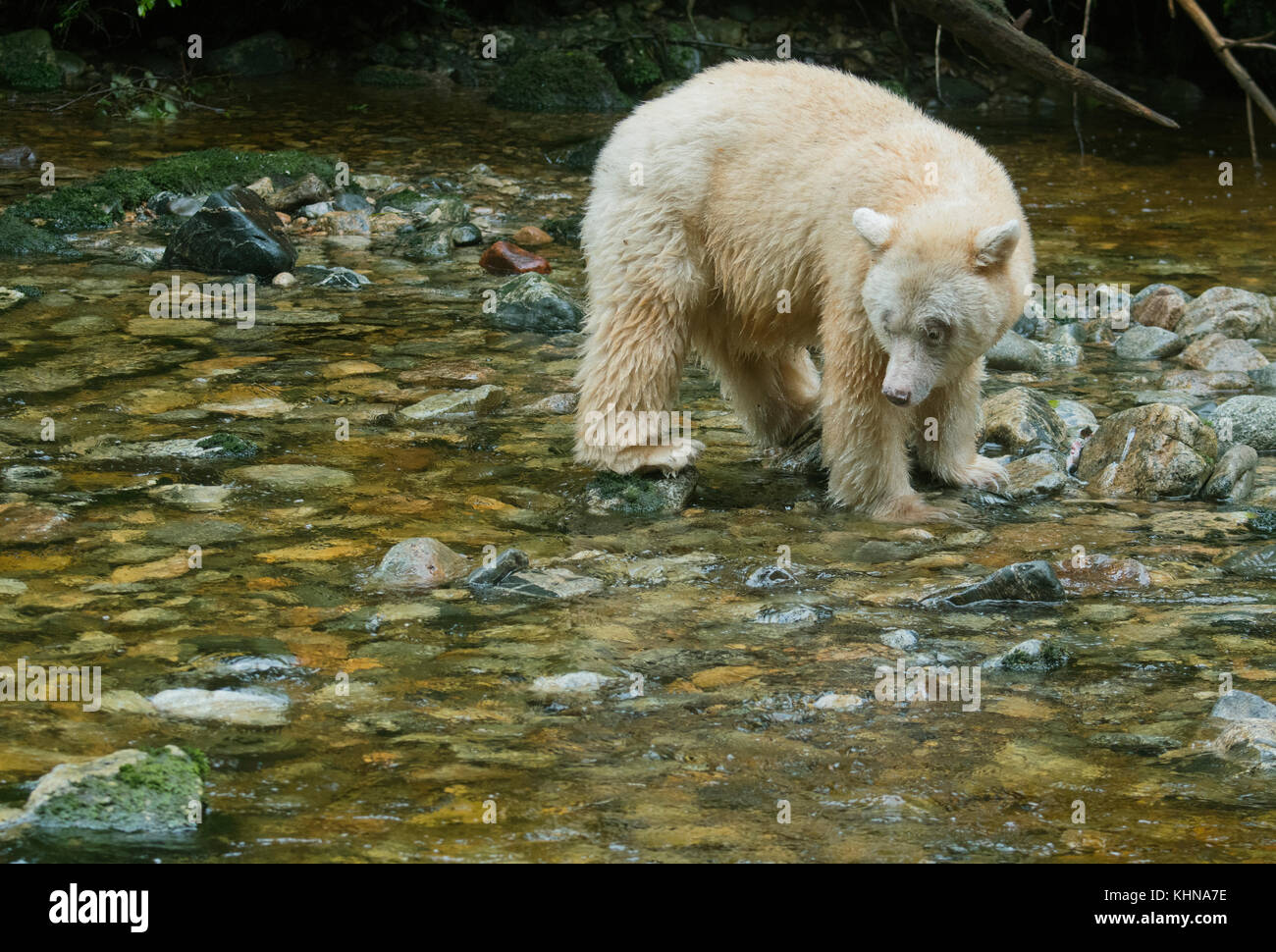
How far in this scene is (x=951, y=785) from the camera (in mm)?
3475

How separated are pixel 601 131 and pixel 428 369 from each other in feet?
18.5

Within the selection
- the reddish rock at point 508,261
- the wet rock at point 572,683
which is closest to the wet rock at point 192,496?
the wet rock at point 572,683

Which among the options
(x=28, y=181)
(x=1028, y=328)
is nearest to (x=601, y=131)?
(x=28, y=181)

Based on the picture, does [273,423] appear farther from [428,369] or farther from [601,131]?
[601,131]

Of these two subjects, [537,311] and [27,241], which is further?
[27,241]

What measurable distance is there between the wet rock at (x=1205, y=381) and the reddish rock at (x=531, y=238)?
3.99 meters

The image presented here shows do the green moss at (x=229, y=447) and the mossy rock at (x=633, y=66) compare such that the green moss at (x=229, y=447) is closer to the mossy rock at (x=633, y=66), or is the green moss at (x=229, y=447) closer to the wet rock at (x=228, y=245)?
the wet rock at (x=228, y=245)

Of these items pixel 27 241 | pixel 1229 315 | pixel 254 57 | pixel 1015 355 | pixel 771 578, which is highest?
pixel 254 57

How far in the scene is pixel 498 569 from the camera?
4730mm

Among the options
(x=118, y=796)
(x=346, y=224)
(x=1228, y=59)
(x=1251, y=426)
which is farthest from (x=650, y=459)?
(x=346, y=224)

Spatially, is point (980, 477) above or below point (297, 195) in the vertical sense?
below

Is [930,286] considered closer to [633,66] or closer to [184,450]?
[184,450]

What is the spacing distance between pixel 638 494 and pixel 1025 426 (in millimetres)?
1795

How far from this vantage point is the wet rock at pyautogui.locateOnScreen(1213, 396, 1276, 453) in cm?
612
